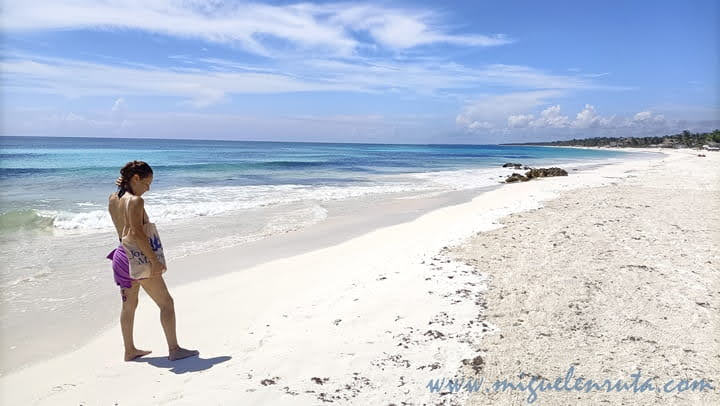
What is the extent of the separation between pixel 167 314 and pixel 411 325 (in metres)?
2.30

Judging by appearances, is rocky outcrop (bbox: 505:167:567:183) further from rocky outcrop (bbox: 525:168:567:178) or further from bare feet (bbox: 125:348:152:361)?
bare feet (bbox: 125:348:152:361)

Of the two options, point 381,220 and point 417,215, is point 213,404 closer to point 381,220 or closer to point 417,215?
point 381,220

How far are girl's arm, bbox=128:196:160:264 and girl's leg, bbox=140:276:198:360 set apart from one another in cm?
26

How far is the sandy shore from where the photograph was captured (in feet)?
10.4

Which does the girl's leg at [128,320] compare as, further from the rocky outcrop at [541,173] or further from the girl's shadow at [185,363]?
the rocky outcrop at [541,173]

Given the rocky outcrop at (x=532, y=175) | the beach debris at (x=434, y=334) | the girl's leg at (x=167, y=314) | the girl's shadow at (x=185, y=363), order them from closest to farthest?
the girl's shadow at (x=185, y=363) → the girl's leg at (x=167, y=314) → the beach debris at (x=434, y=334) → the rocky outcrop at (x=532, y=175)

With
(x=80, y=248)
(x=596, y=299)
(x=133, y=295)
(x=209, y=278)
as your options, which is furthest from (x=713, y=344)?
(x=80, y=248)

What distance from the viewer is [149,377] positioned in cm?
338

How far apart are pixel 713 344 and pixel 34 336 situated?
6444mm

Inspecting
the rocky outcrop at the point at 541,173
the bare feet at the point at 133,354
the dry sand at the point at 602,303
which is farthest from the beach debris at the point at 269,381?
the rocky outcrop at the point at 541,173

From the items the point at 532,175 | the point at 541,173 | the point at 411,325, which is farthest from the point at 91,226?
the point at 541,173

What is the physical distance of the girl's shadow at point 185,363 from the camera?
3.49 metres

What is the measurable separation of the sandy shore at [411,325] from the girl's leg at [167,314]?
10cm

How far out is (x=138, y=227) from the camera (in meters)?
3.41
